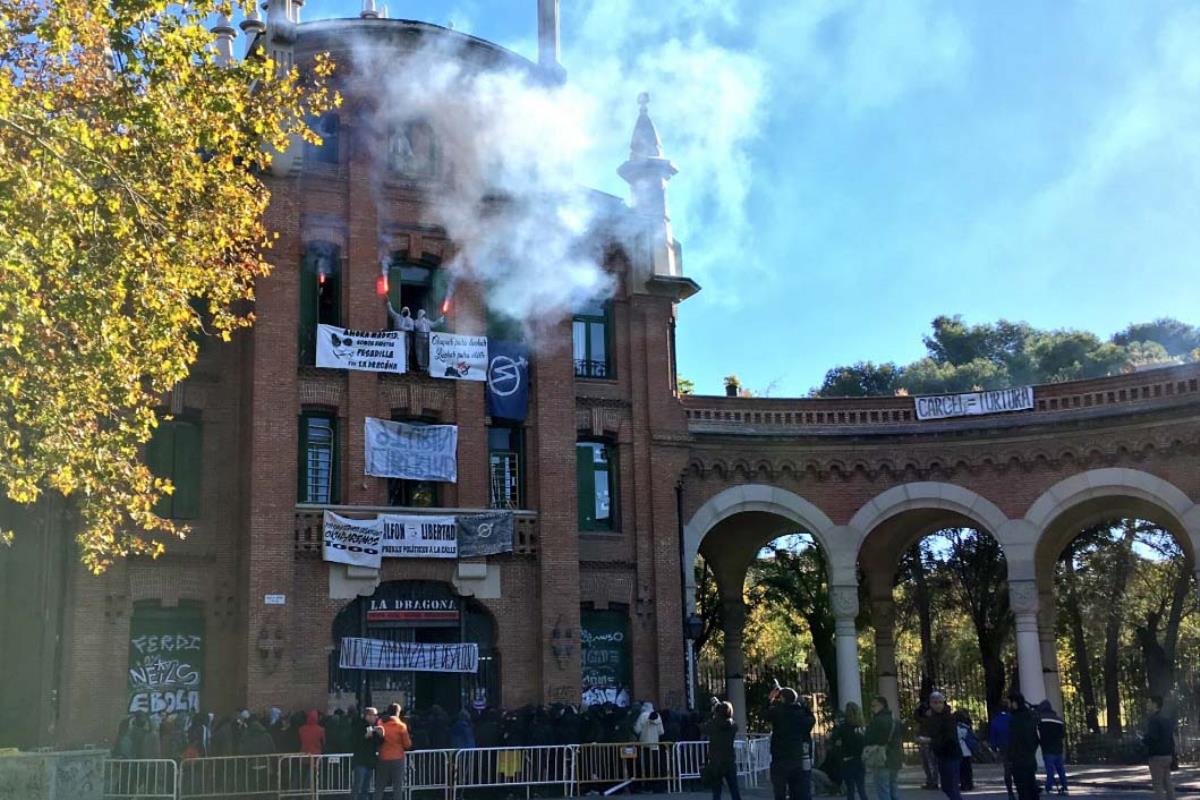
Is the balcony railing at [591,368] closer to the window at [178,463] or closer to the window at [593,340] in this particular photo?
the window at [593,340]

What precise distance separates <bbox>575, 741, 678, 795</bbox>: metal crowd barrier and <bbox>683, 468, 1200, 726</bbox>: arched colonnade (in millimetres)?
6322

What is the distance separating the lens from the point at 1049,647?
31.2m

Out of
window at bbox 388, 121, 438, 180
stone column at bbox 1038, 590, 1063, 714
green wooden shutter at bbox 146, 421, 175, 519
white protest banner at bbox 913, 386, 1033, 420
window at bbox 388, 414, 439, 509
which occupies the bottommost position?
stone column at bbox 1038, 590, 1063, 714

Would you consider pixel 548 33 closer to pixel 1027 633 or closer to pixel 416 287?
pixel 416 287

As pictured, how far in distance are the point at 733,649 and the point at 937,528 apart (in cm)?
585

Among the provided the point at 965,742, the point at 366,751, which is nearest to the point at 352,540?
the point at 366,751

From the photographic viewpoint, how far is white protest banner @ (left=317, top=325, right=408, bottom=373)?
1037 inches

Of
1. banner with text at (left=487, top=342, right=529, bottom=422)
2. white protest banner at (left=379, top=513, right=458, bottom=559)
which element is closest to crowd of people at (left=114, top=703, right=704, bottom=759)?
white protest banner at (left=379, top=513, right=458, bottom=559)

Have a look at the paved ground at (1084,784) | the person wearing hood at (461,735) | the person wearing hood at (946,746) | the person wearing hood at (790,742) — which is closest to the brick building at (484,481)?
the paved ground at (1084,784)

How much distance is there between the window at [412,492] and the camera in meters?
26.7

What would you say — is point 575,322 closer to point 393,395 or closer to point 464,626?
point 393,395

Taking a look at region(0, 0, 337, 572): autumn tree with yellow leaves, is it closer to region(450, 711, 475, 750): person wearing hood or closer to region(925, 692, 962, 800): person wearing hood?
region(450, 711, 475, 750): person wearing hood

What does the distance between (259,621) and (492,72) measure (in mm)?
12181

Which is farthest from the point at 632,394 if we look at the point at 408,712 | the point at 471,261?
the point at 408,712
